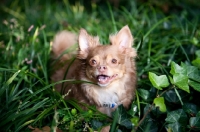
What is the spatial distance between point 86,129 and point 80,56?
0.74m

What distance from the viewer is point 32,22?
5320mm

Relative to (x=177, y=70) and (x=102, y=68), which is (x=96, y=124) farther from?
(x=177, y=70)

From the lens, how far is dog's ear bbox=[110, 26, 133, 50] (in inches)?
119

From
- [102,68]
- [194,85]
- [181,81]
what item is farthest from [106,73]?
[194,85]

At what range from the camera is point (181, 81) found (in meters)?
2.57

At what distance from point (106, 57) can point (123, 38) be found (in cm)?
36

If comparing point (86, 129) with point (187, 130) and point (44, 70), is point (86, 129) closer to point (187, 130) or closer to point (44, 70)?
point (187, 130)

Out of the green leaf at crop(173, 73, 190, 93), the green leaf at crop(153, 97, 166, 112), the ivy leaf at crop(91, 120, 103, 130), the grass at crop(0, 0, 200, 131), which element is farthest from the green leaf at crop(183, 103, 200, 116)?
the ivy leaf at crop(91, 120, 103, 130)

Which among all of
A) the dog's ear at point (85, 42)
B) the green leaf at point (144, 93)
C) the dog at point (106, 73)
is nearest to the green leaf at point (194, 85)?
the green leaf at point (144, 93)

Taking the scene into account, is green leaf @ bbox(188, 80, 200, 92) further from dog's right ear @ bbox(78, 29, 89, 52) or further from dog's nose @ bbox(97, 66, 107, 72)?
dog's right ear @ bbox(78, 29, 89, 52)

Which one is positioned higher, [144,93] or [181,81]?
[181,81]

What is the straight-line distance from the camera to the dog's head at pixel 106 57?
2.78 metres

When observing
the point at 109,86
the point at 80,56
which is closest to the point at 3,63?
the point at 80,56

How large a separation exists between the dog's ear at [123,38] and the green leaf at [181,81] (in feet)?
2.15
